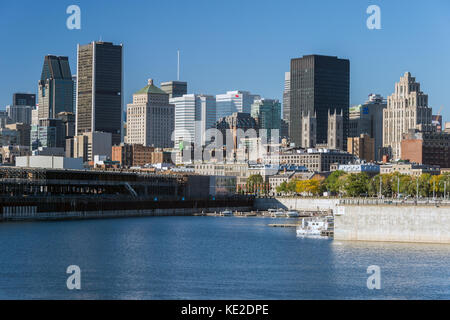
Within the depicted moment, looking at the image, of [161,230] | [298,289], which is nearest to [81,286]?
[298,289]

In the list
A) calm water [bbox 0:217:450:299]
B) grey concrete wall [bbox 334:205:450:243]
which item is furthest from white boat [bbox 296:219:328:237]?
grey concrete wall [bbox 334:205:450:243]

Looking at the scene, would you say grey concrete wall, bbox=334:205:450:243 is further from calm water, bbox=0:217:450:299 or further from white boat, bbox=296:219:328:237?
white boat, bbox=296:219:328:237

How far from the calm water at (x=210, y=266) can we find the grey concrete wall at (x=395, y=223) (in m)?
1.71

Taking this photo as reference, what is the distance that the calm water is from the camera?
2884 inches

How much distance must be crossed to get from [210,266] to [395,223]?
24.9 m

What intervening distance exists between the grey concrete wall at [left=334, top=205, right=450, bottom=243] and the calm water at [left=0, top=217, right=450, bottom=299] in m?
1.71

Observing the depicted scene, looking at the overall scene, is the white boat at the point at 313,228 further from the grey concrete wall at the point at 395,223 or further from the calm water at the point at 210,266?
the grey concrete wall at the point at 395,223

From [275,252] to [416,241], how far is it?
15892mm

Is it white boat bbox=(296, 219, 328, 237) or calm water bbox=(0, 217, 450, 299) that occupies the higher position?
white boat bbox=(296, 219, 328, 237)

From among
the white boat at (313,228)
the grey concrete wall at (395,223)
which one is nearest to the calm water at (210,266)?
the grey concrete wall at (395,223)

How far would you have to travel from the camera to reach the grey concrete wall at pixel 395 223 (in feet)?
330

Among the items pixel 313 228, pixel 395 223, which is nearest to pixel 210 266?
pixel 395 223

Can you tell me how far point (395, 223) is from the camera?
10275 cm
